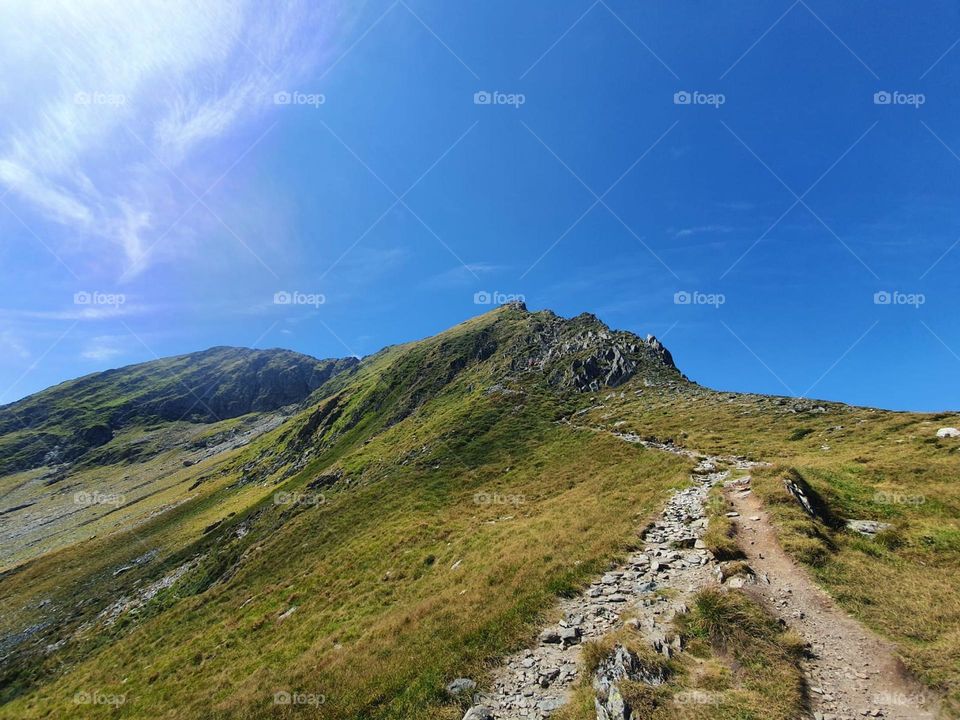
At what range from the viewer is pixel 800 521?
1791 centimetres

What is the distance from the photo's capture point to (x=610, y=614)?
14.1m

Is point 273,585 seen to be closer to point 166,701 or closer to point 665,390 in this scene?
point 166,701

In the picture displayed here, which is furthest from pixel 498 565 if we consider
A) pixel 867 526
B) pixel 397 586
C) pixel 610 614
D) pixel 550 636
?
pixel 867 526

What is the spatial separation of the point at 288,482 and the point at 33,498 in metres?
187

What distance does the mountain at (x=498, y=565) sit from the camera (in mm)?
12148

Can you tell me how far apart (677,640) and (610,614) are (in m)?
2.57

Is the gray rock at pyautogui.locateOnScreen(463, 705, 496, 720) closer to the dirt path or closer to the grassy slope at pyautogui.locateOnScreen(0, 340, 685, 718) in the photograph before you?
the grassy slope at pyautogui.locateOnScreen(0, 340, 685, 718)

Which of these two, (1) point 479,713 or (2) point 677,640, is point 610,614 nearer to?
(2) point 677,640

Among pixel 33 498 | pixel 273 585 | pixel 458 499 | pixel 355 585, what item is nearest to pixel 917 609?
pixel 355 585

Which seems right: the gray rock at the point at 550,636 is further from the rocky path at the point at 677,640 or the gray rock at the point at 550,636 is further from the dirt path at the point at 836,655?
the dirt path at the point at 836,655

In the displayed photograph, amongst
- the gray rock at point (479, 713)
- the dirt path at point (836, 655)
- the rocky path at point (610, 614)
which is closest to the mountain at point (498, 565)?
the rocky path at point (610, 614)

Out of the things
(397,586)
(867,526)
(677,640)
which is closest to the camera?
(677,640)

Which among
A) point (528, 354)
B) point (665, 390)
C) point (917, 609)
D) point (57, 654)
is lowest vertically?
point (57, 654)

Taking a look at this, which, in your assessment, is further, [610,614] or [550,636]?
[610,614]
